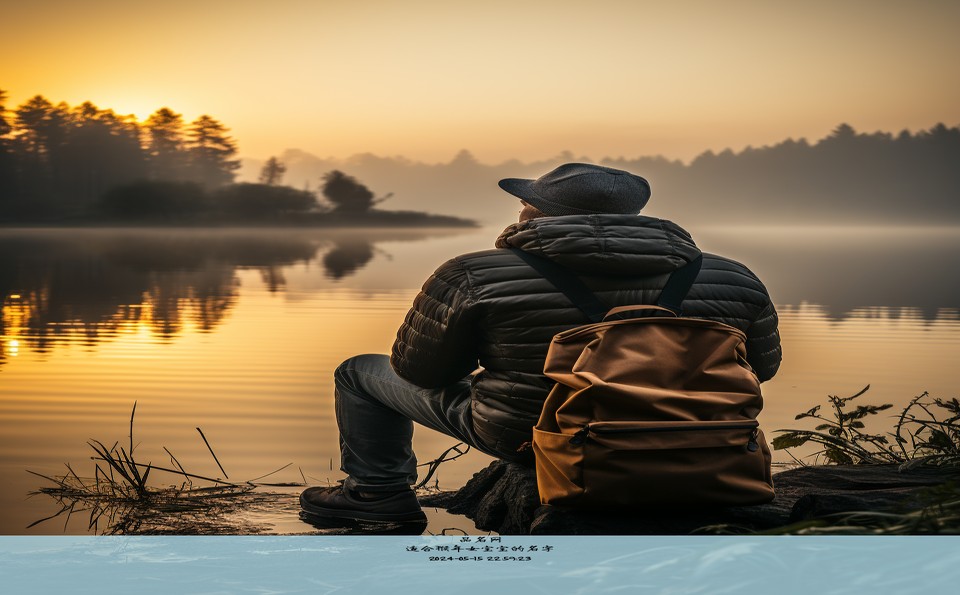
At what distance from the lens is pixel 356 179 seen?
20.7 feet

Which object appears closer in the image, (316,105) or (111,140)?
(316,105)

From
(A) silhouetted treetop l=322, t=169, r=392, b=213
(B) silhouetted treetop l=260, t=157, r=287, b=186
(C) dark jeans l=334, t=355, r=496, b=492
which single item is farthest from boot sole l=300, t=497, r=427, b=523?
(B) silhouetted treetop l=260, t=157, r=287, b=186

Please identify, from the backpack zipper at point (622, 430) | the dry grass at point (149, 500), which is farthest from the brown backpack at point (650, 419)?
the dry grass at point (149, 500)

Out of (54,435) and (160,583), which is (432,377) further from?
(54,435)

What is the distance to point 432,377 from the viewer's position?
228cm

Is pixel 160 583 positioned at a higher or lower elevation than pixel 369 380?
lower

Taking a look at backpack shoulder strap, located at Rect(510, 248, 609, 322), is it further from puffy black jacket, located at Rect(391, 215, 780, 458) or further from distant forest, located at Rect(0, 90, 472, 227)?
distant forest, located at Rect(0, 90, 472, 227)

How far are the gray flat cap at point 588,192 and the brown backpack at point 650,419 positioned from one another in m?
0.37

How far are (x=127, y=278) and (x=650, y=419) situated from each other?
28.8 feet

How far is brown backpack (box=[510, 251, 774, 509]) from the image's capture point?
1872mm

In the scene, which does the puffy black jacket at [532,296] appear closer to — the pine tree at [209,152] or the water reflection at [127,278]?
the water reflection at [127,278]

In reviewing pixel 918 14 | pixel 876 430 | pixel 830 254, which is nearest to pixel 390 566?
pixel 876 430

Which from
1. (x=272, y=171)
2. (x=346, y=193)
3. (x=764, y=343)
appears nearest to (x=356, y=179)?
(x=346, y=193)

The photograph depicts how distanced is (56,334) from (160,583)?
3873 millimetres
